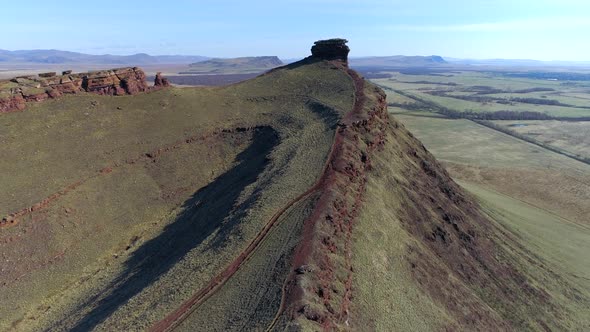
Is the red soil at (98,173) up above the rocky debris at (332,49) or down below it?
below

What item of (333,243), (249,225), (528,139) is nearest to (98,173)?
(249,225)

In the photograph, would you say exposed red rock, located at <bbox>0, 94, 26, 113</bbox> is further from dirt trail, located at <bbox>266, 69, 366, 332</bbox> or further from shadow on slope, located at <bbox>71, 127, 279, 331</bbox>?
dirt trail, located at <bbox>266, 69, 366, 332</bbox>

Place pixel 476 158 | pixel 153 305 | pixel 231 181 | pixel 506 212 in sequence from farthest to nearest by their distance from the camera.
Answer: pixel 476 158 → pixel 506 212 → pixel 231 181 → pixel 153 305

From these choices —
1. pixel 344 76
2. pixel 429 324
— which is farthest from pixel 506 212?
pixel 429 324

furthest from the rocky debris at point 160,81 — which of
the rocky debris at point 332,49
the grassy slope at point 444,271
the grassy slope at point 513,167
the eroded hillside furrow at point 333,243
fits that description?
the grassy slope at point 513,167

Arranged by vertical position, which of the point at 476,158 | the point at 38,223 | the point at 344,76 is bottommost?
the point at 476,158

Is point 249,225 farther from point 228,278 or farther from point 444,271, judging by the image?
point 444,271

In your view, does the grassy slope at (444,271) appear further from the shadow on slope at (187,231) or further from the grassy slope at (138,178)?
the shadow on slope at (187,231)

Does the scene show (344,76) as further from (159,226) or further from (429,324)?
(429,324)
